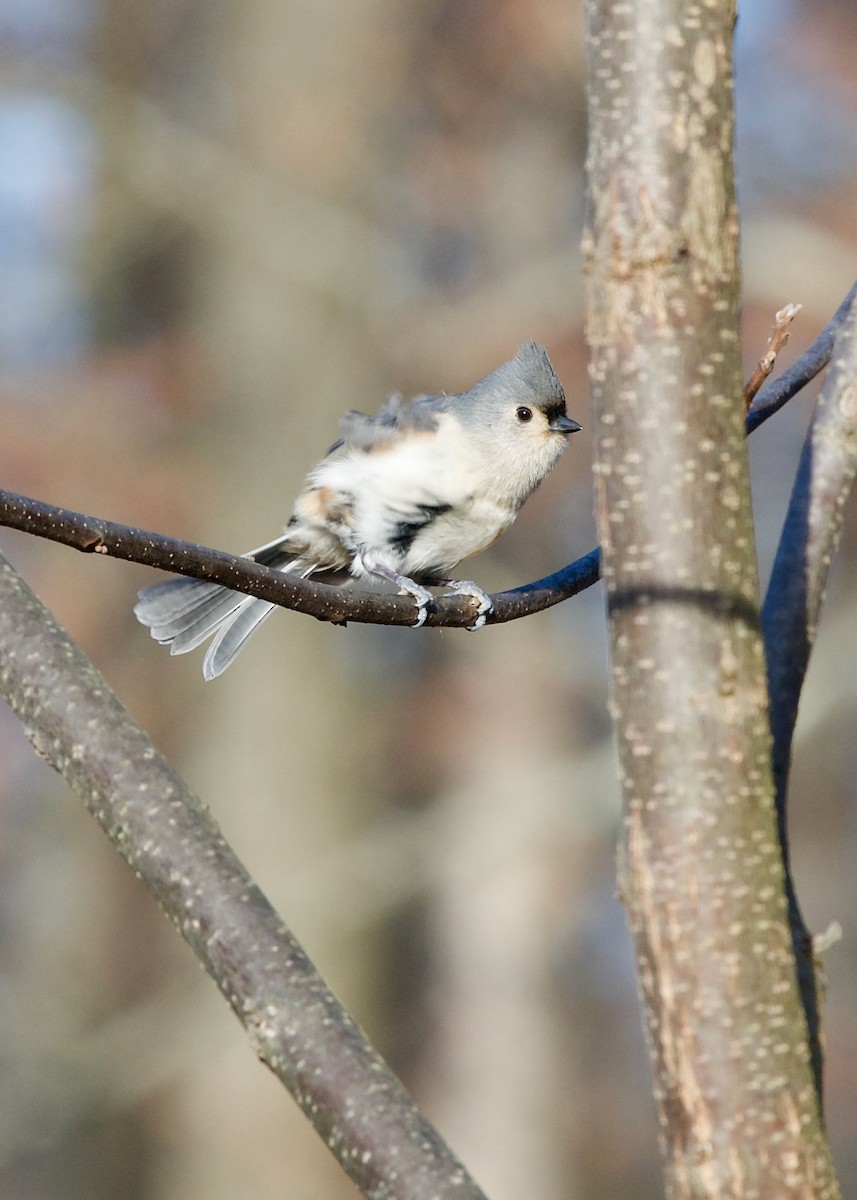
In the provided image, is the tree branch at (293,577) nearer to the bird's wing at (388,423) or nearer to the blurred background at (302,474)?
the bird's wing at (388,423)

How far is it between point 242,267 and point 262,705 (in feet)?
8.60

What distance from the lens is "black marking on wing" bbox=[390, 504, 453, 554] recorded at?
2816 millimetres

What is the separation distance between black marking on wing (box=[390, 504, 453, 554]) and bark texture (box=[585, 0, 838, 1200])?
1521 mm

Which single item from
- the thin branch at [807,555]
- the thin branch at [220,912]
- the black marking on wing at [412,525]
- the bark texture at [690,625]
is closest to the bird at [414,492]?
the black marking on wing at [412,525]

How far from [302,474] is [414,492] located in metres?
4.92

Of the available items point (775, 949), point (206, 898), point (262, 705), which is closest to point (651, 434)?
point (775, 949)

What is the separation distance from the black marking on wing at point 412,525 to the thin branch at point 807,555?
1.13 meters

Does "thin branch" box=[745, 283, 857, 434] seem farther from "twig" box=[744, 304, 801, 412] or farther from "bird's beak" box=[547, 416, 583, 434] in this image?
"bird's beak" box=[547, 416, 583, 434]

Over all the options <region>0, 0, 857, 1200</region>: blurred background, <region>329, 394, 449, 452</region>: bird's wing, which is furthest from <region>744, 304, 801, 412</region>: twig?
<region>0, 0, 857, 1200</region>: blurred background

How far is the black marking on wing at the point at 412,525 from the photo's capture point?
282 centimetres

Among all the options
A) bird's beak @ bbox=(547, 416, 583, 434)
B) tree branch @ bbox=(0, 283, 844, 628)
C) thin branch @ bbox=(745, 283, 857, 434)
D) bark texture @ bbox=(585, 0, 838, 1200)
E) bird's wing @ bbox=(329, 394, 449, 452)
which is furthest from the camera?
bird's beak @ bbox=(547, 416, 583, 434)

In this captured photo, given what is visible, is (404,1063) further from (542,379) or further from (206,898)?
(206,898)

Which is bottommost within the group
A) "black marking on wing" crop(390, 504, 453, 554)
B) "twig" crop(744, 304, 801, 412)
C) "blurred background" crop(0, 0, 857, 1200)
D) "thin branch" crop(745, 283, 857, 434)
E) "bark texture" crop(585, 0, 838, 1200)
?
"bark texture" crop(585, 0, 838, 1200)

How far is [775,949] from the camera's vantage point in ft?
4.07
